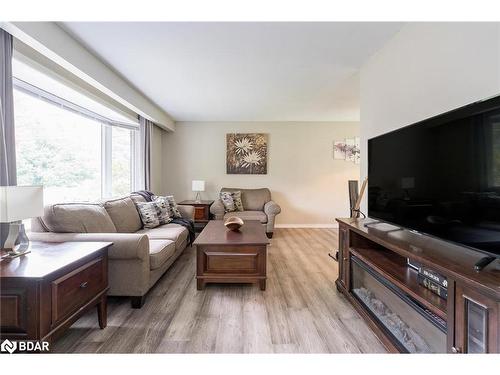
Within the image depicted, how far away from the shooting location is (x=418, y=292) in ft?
3.92

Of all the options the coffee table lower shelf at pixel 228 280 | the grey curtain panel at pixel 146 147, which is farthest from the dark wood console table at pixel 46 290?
the grey curtain panel at pixel 146 147

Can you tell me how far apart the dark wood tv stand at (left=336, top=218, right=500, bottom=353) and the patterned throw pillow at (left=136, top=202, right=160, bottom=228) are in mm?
2369

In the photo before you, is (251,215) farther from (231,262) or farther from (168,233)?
(231,262)

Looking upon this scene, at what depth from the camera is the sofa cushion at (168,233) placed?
2.58 meters

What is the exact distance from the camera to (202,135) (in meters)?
5.10

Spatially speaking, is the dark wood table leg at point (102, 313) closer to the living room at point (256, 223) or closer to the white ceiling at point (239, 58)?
the living room at point (256, 223)

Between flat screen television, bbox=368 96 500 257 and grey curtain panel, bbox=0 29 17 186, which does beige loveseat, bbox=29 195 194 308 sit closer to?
grey curtain panel, bbox=0 29 17 186

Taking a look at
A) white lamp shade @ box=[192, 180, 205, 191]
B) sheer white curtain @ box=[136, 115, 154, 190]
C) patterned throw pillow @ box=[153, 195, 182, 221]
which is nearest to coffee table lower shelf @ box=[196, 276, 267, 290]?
patterned throw pillow @ box=[153, 195, 182, 221]

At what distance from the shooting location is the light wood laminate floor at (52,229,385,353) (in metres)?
1.45

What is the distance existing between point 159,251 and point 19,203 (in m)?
1.13

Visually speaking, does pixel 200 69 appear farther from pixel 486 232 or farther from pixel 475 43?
pixel 486 232
